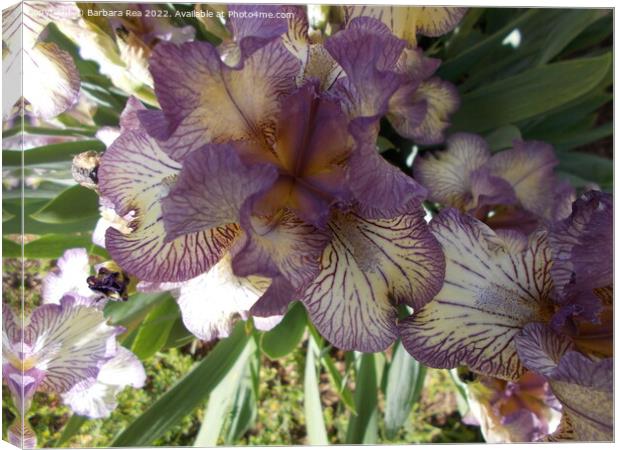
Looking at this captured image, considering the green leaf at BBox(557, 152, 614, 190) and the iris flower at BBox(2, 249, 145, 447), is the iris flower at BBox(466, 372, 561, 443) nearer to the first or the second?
the green leaf at BBox(557, 152, 614, 190)

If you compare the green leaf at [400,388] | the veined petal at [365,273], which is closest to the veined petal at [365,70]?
the veined petal at [365,273]

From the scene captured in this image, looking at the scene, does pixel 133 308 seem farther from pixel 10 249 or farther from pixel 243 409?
pixel 243 409

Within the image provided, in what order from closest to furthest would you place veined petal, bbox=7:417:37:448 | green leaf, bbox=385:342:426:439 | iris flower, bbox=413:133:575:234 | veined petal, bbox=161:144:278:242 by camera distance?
veined petal, bbox=161:144:278:242, veined petal, bbox=7:417:37:448, iris flower, bbox=413:133:575:234, green leaf, bbox=385:342:426:439

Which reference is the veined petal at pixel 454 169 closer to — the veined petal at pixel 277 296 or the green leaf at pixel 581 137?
the green leaf at pixel 581 137

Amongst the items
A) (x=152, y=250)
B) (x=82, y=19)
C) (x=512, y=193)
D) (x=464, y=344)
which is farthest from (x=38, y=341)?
(x=512, y=193)

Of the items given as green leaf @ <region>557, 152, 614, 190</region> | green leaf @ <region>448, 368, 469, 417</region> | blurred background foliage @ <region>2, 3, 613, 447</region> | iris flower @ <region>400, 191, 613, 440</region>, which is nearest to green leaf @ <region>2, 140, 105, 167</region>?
blurred background foliage @ <region>2, 3, 613, 447</region>

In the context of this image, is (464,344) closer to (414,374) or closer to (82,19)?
(414,374)
